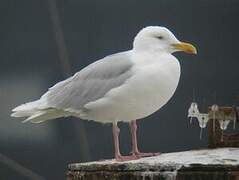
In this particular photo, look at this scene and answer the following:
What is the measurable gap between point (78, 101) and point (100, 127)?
87.0 inches

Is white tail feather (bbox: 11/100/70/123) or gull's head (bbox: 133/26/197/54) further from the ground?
gull's head (bbox: 133/26/197/54)

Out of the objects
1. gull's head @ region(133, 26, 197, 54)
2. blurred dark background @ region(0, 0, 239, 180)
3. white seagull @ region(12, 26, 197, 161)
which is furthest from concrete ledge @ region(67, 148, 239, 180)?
blurred dark background @ region(0, 0, 239, 180)

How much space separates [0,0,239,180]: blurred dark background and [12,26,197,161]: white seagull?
214 centimetres

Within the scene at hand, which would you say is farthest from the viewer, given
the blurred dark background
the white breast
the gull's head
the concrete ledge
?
the blurred dark background

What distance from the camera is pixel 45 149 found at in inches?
203

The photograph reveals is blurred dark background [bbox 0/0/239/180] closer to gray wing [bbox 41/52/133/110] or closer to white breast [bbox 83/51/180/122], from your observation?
gray wing [bbox 41/52/133/110]

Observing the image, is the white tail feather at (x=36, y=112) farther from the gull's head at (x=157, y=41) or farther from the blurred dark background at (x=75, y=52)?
the blurred dark background at (x=75, y=52)

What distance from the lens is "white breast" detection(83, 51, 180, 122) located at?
8.89 feet

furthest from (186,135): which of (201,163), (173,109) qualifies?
(201,163)

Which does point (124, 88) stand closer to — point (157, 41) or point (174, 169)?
point (157, 41)

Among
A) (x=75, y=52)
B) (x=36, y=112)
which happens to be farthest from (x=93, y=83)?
(x=75, y=52)

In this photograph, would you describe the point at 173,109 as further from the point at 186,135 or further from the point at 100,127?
the point at 100,127

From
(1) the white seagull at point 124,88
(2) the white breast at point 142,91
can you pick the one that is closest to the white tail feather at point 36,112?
(1) the white seagull at point 124,88

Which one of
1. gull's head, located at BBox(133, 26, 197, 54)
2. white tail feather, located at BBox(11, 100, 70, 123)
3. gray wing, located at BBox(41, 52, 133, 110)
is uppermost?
gull's head, located at BBox(133, 26, 197, 54)
